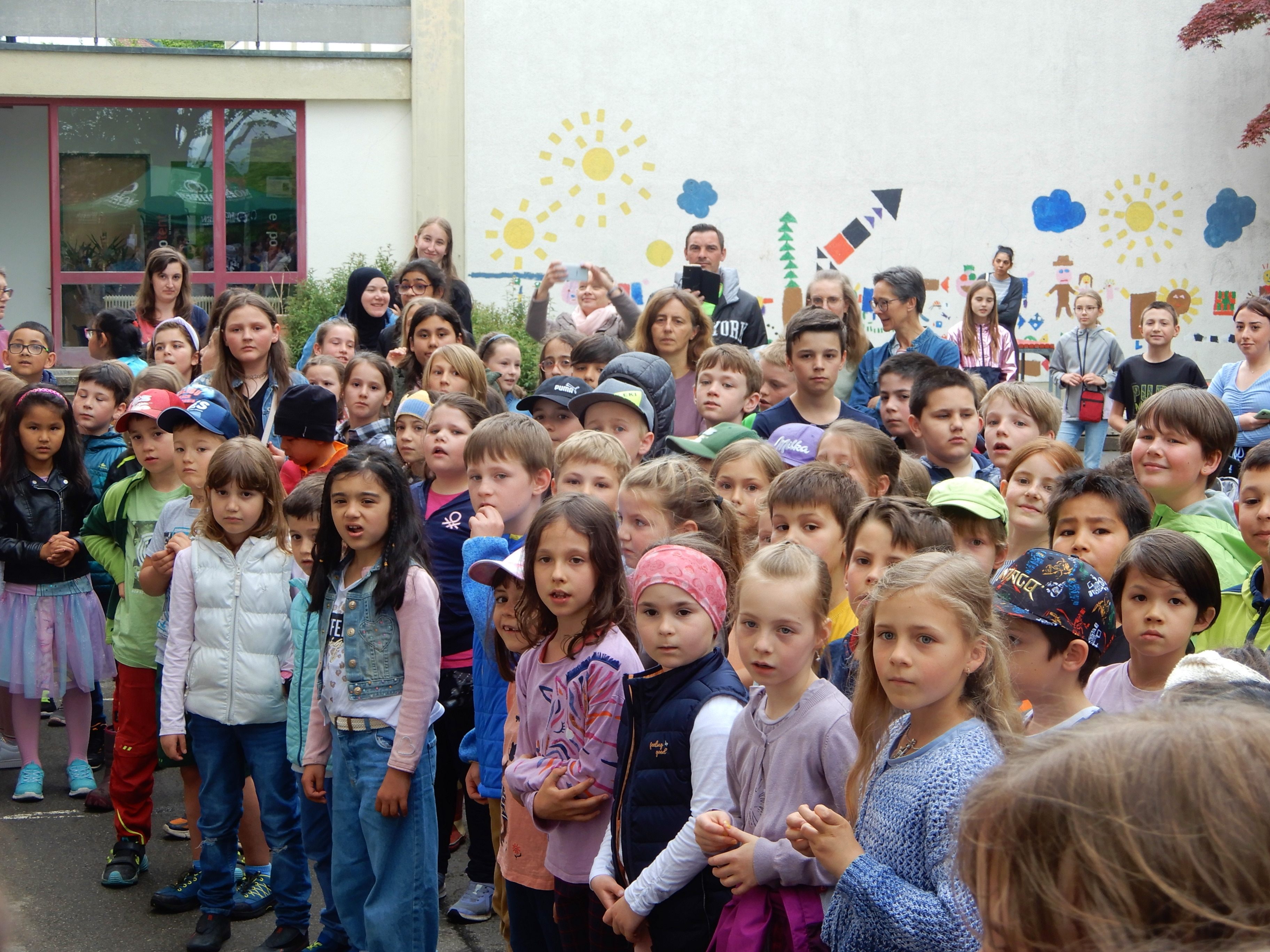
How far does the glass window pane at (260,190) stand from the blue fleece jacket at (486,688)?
11.7 m

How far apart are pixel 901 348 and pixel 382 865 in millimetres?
4292

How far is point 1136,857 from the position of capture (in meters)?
0.83

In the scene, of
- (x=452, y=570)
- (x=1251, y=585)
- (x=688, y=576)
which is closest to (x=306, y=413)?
(x=452, y=570)

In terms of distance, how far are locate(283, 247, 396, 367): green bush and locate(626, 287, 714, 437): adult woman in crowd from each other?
766 cm

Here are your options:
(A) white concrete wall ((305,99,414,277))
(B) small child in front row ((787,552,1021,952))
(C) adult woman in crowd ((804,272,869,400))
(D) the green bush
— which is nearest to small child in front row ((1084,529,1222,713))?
(B) small child in front row ((787,552,1021,952))

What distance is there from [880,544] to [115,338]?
5661mm

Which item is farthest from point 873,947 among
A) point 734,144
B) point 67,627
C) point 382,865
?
point 734,144

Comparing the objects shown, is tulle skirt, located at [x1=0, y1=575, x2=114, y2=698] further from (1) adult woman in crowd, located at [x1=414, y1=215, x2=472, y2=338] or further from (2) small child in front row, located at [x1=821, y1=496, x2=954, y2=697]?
(2) small child in front row, located at [x1=821, y1=496, x2=954, y2=697]

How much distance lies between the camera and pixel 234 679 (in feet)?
13.9

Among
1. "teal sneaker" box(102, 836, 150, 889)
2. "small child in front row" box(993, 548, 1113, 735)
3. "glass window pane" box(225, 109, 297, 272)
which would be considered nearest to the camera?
"small child in front row" box(993, 548, 1113, 735)

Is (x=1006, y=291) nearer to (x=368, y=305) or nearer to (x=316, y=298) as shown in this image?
(x=316, y=298)

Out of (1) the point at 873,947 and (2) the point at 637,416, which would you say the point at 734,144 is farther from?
(1) the point at 873,947

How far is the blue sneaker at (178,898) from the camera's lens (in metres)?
4.50

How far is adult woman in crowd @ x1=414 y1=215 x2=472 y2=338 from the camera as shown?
8.05 m
